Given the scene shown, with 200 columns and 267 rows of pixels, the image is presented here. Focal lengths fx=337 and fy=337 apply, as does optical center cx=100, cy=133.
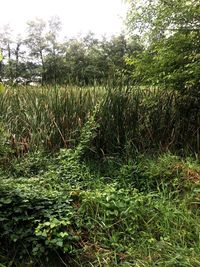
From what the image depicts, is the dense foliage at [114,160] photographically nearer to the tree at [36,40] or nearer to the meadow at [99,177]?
the meadow at [99,177]

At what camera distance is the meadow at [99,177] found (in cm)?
263

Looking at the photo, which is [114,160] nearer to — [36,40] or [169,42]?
[169,42]

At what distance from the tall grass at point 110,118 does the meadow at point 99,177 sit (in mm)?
14

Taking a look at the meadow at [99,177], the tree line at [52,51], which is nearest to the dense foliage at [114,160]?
the meadow at [99,177]

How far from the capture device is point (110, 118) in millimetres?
4574

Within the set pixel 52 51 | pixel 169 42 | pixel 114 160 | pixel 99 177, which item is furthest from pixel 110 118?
pixel 52 51

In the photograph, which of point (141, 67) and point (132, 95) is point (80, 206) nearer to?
point (132, 95)

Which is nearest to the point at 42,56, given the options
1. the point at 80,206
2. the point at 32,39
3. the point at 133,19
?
the point at 32,39

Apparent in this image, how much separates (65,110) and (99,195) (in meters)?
2.00

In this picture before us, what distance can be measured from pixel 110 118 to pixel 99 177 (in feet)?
3.42

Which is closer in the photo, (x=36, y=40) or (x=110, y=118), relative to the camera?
(x=110, y=118)

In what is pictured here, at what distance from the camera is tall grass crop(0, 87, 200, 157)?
456cm

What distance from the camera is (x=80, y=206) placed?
308 cm

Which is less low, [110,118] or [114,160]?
[110,118]
